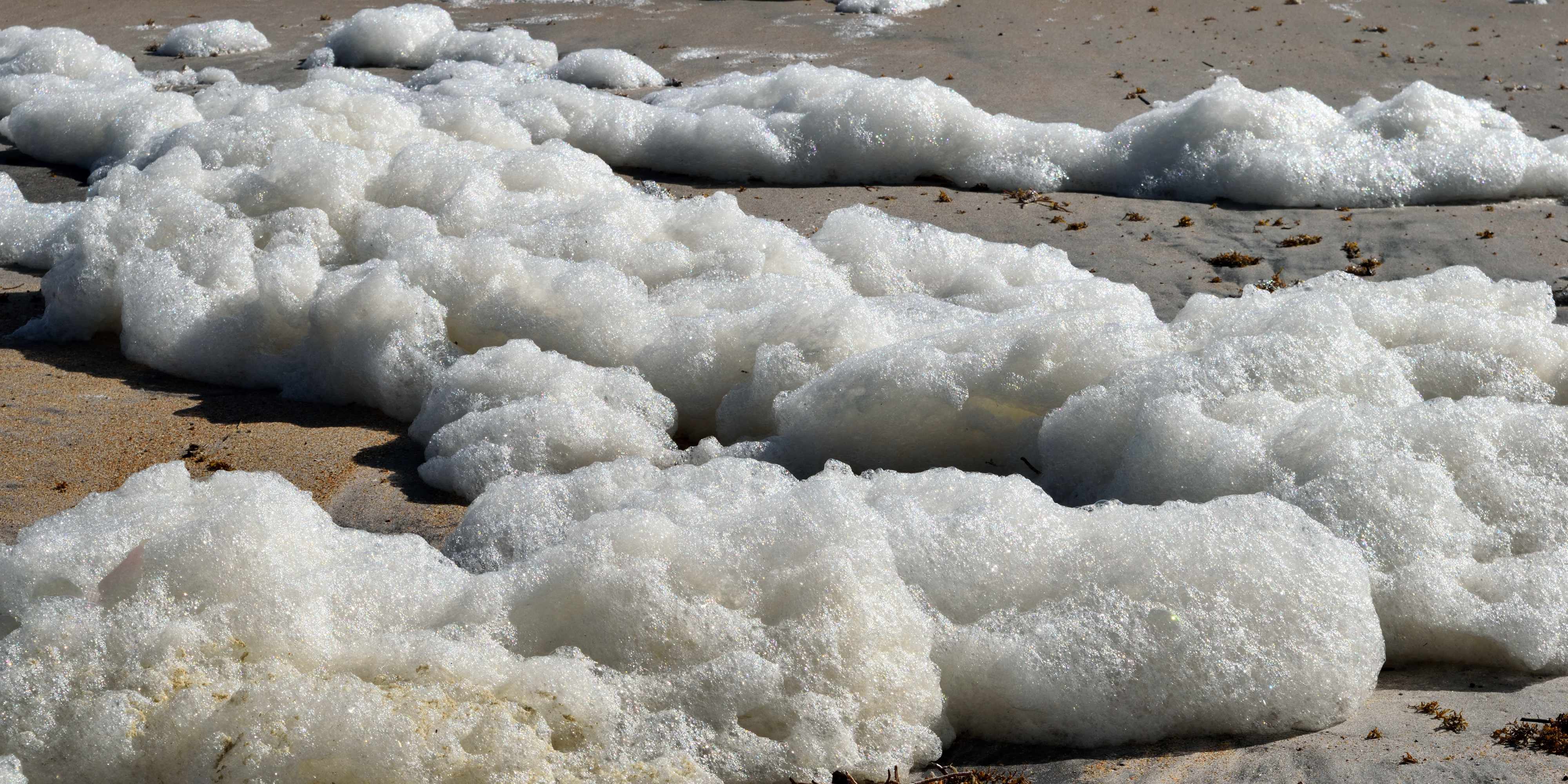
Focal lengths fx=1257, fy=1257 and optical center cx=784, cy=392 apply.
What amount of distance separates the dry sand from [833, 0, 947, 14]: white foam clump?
0.33ft

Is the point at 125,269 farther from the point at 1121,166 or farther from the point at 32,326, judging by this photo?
the point at 1121,166

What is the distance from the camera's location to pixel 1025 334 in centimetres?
379

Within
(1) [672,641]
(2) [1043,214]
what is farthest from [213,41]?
(1) [672,641]

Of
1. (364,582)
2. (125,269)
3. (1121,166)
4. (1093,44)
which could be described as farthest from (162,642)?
(1093,44)

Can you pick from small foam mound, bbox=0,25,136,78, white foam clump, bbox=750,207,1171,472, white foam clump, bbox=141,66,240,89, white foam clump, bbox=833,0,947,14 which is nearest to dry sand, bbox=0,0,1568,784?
white foam clump, bbox=833,0,947,14

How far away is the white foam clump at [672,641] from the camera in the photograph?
2.32m

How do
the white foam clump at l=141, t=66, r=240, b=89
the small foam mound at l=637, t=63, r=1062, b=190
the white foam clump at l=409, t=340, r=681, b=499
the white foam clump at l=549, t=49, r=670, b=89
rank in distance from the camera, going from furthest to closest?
the white foam clump at l=141, t=66, r=240, b=89 → the white foam clump at l=549, t=49, r=670, b=89 → the small foam mound at l=637, t=63, r=1062, b=190 → the white foam clump at l=409, t=340, r=681, b=499

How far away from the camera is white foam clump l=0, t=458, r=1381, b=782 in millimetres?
2324

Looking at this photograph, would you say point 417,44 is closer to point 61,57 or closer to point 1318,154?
point 61,57

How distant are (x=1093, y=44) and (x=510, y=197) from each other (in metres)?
4.05

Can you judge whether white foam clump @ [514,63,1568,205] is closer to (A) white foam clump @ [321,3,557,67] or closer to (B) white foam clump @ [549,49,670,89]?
(B) white foam clump @ [549,49,670,89]

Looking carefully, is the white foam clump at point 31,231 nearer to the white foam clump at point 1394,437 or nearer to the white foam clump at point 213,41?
the white foam clump at point 213,41

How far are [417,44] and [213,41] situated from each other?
1.36 m

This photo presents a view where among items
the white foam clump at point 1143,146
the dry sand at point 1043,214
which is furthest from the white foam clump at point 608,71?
the white foam clump at point 1143,146
